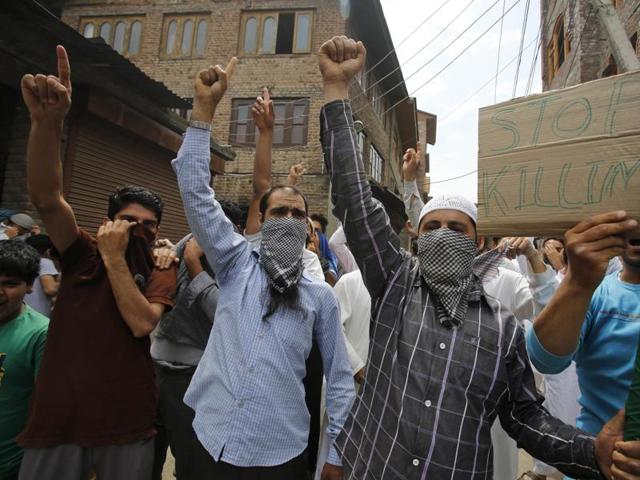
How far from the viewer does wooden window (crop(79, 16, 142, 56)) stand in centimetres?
1467

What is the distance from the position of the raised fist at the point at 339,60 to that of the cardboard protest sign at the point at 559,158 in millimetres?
505

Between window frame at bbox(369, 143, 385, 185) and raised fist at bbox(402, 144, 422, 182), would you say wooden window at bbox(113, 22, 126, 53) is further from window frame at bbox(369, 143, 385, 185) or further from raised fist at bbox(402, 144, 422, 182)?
raised fist at bbox(402, 144, 422, 182)

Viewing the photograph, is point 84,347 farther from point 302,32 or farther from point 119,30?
point 119,30

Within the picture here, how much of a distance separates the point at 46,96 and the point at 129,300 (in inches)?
33.4

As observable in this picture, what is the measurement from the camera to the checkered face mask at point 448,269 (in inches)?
55.8

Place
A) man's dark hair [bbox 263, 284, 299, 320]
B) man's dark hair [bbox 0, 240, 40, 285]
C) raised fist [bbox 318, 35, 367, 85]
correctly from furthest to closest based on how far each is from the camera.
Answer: man's dark hair [bbox 0, 240, 40, 285]
man's dark hair [bbox 263, 284, 299, 320]
raised fist [bbox 318, 35, 367, 85]

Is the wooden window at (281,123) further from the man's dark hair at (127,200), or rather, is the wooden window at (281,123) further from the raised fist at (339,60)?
the raised fist at (339,60)

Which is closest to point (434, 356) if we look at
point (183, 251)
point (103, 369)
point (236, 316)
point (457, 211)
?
point (457, 211)

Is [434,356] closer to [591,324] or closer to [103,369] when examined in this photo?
[591,324]

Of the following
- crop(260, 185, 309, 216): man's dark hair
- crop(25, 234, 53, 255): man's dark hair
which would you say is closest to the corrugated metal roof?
crop(25, 234, 53, 255): man's dark hair

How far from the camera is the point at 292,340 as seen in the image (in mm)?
1754

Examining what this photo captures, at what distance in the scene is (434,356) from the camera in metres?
1.36

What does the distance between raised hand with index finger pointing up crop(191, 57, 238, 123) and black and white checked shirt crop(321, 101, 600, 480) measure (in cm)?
50

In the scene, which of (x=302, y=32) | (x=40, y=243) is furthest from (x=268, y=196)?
(x=302, y=32)
